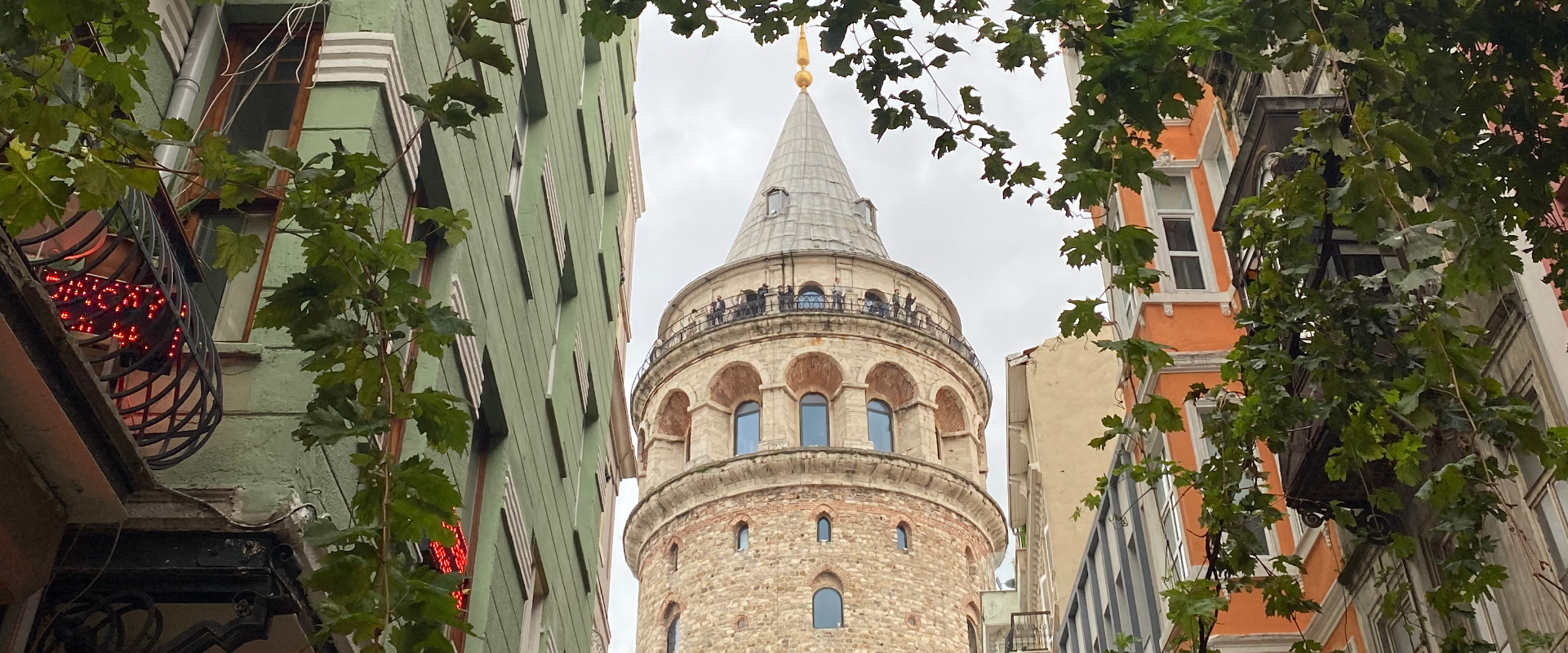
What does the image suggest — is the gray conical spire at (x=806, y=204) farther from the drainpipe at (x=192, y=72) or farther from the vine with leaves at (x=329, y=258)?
the vine with leaves at (x=329, y=258)

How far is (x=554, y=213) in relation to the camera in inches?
481

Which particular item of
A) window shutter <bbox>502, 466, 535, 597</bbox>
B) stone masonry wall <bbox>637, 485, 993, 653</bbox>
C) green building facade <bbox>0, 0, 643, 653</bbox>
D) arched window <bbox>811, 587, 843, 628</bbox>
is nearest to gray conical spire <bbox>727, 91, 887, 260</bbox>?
stone masonry wall <bbox>637, 485, 993, 653</bbox>

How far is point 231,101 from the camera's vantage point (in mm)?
7180

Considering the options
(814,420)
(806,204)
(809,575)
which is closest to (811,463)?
(814,420)

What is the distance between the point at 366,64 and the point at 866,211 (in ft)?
158

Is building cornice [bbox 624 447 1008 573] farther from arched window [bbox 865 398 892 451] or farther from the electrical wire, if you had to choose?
the electrical wire

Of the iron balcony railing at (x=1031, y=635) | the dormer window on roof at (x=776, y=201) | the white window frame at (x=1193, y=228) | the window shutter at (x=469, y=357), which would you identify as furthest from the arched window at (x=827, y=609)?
the window shutter at (x=469, y=357)

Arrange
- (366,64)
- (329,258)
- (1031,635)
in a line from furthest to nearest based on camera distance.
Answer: (1031,635) < (366,64) < (329,258)

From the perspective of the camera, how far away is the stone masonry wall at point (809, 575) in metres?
41.4

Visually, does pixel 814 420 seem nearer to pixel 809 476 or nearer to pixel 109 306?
pixel 809 476

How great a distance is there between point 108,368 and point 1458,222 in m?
4.98

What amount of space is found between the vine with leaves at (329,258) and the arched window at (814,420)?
136 ft

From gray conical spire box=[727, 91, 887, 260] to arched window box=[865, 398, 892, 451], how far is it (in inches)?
238

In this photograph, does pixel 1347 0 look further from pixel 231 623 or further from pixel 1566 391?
pixel 231 623
